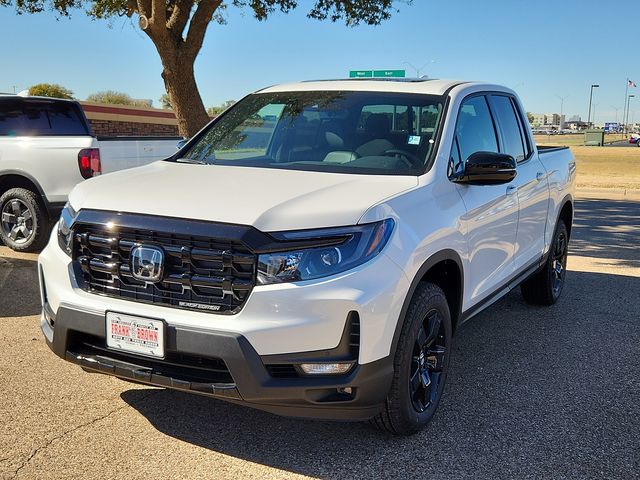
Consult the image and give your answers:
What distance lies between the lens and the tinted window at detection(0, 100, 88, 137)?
8.37m

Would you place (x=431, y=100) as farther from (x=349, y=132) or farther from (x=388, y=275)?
(x=388, y=275)

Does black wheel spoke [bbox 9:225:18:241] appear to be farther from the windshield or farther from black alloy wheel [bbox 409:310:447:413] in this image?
black alloy wheel [bbox 409:310:447:413]

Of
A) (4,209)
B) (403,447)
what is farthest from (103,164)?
(403,447)

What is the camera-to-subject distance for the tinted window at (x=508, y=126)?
5289 mm

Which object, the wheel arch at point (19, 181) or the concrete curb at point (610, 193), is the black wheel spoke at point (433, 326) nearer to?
the wheel arch at point (19, 181)

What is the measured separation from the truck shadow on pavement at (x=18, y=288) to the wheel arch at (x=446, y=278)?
141 inches

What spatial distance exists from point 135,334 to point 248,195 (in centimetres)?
85

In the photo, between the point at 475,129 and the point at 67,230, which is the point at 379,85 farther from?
the point at 67,230

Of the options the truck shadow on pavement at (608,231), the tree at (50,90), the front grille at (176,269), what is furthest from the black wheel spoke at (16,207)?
the tree at (50,90)

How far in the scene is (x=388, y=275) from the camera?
3.18m

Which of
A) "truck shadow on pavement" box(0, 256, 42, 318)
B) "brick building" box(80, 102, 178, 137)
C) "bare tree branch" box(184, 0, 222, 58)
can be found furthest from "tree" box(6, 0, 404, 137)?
"brick building" box(80, 102, 178, 137)

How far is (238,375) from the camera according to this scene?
3.04 meters

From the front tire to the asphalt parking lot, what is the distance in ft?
0.49

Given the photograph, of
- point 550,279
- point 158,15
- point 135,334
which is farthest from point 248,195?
point 158,15
